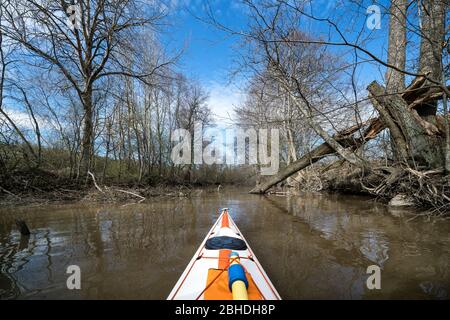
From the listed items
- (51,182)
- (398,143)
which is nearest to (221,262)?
(398,143)

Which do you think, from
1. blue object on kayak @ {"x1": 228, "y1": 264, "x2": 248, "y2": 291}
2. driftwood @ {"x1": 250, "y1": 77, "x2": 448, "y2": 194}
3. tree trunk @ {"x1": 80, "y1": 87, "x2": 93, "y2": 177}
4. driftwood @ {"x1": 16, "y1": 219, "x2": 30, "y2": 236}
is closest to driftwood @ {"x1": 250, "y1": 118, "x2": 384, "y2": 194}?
driftwood @ {"x1": 250, "y1": 77, "x2": 448, "y2": 194}

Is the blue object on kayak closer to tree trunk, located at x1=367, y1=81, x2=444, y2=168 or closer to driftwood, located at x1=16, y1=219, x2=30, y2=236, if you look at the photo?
driftwood, located at x1=16, y1=219, x2=30, y2=236

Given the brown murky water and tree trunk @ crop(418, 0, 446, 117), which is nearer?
the brown murky water

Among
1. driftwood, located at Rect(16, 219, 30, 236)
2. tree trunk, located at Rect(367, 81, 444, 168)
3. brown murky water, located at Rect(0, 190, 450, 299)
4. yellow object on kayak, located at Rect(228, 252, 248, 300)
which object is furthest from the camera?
tree trunk, located at Rect(367, 81, 444, 168)

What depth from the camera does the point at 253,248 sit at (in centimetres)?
A: 392

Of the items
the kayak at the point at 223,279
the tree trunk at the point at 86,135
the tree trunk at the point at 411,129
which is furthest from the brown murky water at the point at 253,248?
the tree trunk at the point at 86,135

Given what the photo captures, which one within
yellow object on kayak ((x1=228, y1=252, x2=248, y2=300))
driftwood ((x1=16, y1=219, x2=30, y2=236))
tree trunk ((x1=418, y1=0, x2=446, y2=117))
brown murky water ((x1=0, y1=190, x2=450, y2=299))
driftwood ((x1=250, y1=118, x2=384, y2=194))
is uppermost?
tree trunk ((x1=418, y1=0, x2=446, y2=117))

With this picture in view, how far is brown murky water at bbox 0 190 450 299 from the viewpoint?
2506mm

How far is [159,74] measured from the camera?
12453 millimetres

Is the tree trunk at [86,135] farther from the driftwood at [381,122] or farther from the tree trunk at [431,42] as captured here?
the tree trunk at [431,42]

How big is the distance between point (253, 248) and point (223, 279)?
1.90 m

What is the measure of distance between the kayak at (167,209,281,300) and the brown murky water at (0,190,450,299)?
41cm
